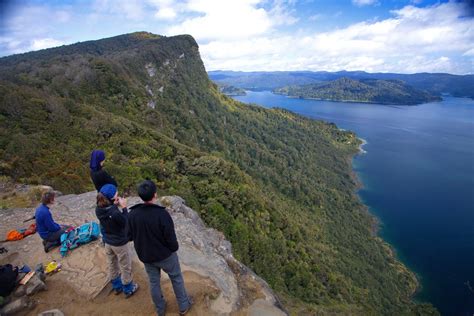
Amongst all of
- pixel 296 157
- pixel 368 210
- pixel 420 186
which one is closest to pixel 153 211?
pixel 368 210

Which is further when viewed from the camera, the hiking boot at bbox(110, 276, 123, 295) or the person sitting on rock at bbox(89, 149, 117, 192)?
the person sitting on rock at bbox(89, 149, 117, 192)

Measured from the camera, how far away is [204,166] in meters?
30.9

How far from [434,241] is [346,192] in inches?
934

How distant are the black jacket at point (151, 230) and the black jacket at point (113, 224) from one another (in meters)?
0.70

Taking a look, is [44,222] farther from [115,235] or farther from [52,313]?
[115,235]

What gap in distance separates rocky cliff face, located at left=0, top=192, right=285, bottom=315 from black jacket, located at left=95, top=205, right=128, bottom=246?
1.62m

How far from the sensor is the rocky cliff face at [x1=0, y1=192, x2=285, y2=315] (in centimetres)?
675

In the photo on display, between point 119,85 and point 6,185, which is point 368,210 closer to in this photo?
point 119,85

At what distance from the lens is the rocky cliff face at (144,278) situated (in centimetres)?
675

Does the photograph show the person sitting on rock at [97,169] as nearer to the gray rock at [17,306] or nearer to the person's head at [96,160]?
the person's head at [96,160]

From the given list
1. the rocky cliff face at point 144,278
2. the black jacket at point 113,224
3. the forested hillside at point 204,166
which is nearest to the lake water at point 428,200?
the forested hillside at point 204,166

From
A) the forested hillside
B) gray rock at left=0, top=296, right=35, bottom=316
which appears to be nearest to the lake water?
the forested hillside

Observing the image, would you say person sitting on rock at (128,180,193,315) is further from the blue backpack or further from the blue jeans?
the blue backpack

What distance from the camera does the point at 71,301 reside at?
22.0ft
